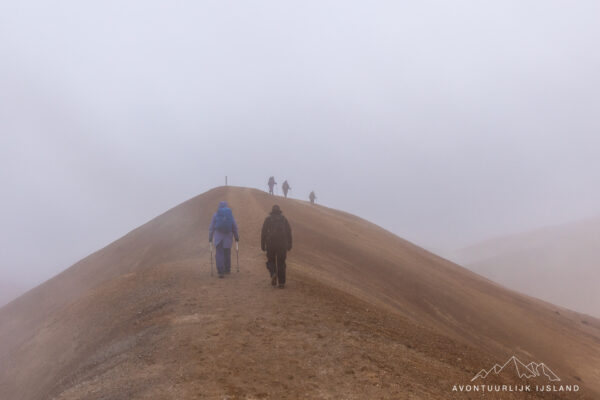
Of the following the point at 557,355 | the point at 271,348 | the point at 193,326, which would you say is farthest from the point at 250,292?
the point at 557,355

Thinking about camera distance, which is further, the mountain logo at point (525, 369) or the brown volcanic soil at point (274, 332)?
the mountain logo at point (525, 369)

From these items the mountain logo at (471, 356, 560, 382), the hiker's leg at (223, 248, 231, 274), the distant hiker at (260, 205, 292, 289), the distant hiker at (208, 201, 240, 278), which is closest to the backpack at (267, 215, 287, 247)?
→ the distant hiker at (260, 205, 292, 289)

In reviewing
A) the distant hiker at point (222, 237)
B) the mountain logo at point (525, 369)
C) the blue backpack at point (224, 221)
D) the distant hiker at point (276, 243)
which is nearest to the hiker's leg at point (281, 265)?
the distant hiker at point (276, 243)

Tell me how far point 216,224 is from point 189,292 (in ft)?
6.82

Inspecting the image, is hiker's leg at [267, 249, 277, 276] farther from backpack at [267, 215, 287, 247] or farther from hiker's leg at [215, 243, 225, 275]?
hiker's leg at [215, 243, 225, 275]

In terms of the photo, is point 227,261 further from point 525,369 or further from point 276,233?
point 525,369

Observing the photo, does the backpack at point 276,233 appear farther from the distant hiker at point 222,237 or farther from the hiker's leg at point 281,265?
the distant hiker at point 222,237

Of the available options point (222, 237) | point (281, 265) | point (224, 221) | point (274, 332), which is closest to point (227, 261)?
point (222, 237)

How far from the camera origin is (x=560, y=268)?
70125mm

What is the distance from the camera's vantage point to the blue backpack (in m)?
11.8

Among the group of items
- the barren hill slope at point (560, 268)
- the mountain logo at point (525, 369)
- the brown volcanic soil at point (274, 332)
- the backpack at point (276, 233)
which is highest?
the backpack at point (276, 233)

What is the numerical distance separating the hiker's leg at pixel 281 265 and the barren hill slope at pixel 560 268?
182 ft

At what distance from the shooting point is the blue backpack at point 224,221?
11.8m

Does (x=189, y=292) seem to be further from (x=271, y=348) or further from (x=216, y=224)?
(x=271, y=348)
